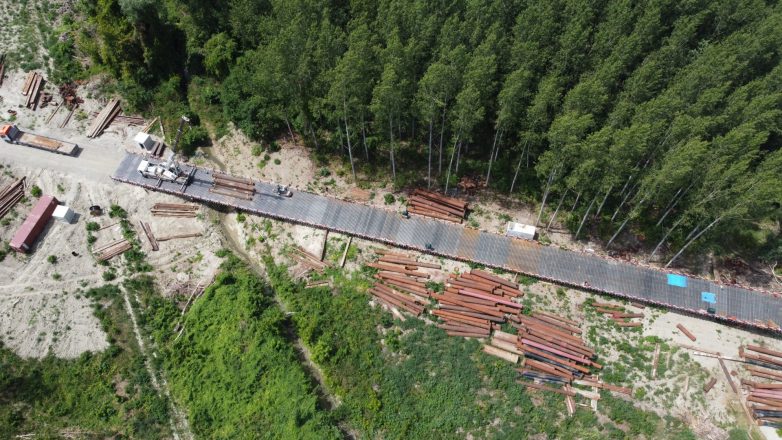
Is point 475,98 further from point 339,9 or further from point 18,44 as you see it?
point 18,44

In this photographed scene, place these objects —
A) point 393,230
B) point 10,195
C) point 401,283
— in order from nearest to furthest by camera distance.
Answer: point 401,283 < point 393,230 < point 10,195

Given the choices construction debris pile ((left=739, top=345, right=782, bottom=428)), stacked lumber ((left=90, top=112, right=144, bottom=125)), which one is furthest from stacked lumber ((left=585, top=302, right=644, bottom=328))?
stacked lumber ((left=90, top=112, right=144, bottom=125))

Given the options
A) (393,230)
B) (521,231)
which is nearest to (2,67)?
(393,230)

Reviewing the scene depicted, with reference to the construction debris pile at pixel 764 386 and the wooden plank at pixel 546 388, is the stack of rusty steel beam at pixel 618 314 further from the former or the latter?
the construction debris pile at pixel 764 386

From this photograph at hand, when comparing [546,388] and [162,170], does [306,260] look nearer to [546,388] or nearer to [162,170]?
[162,170]

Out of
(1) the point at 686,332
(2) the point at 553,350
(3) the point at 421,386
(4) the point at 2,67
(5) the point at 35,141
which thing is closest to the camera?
(3) the point at 421,386

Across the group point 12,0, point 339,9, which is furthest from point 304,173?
point 12,0

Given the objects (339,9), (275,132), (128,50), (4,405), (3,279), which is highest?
(339,9)
